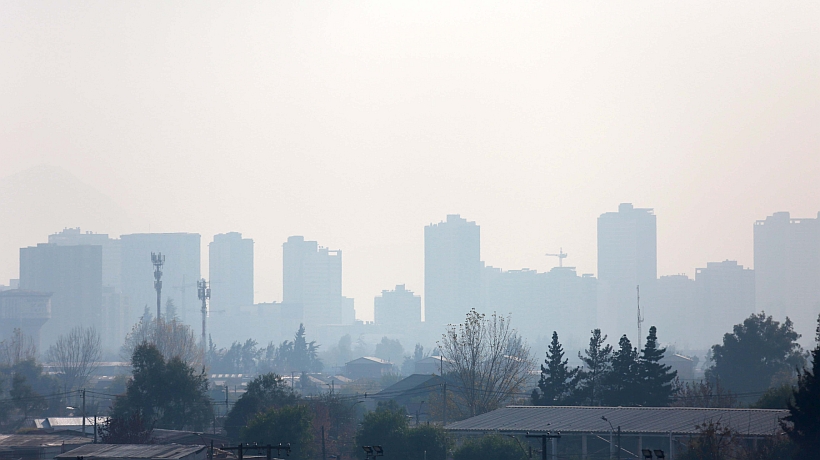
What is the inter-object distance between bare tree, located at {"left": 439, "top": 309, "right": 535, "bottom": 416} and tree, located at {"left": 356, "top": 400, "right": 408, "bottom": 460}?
13.2 metres

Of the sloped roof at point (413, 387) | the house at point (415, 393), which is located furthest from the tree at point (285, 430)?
the sloped roof at point (413, 387)

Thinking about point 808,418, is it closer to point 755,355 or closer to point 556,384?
point 556,384

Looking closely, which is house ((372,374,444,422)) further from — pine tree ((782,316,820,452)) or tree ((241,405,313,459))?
pine tree ((782,316,820,452))

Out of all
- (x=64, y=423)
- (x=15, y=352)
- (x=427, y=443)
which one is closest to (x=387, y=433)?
(x=427, y=443)

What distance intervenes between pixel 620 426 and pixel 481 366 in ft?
64.2

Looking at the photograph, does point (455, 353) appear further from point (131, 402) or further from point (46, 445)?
point (46, 445)

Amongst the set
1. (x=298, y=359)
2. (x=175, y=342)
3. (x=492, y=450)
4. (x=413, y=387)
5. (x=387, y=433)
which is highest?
(x=175, y=342)

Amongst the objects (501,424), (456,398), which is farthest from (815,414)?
(456,398)

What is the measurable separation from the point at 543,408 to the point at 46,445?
18.9 metres

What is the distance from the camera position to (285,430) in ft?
131

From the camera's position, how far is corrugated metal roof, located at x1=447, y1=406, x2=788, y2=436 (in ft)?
118

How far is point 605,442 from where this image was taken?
38438 millimetres

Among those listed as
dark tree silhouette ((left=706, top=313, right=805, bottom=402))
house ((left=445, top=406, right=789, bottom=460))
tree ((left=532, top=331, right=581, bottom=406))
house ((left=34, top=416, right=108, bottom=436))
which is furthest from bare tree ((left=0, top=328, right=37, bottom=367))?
house ((left=445, top=406, right=789, bottom=460))

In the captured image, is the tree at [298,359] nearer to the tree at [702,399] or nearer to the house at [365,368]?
the house at [365,368]
